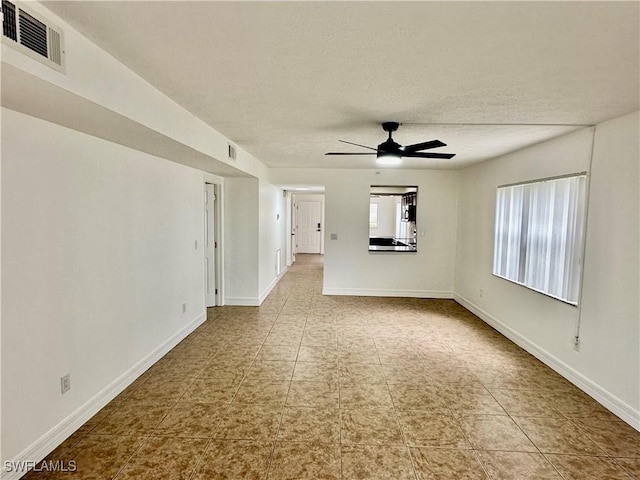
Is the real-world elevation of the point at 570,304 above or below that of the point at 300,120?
below

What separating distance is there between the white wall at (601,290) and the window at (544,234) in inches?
4.3

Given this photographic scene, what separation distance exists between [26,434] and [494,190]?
5.39 metres

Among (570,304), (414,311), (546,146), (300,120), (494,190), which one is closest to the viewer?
(300,120)

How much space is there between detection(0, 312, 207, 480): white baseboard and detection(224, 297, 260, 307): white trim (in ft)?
6.29

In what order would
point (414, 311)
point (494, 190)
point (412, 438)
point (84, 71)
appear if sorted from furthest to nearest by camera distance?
point (414, 311) → point (494, 190) → point (412, 438) → point (84, 71)

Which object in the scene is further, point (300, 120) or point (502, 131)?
point (502, 131)

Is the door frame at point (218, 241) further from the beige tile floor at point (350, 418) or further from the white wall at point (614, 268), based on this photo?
the white wall at point (614, 268)

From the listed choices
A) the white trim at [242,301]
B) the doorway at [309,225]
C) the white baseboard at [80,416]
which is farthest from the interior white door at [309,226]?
the white baseboard at [80,416]

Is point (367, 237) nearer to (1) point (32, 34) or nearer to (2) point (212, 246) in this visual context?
(2) point (212, 246)

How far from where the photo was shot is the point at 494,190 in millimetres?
4953

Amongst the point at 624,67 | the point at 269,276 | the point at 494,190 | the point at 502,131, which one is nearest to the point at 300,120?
the point at 502,131

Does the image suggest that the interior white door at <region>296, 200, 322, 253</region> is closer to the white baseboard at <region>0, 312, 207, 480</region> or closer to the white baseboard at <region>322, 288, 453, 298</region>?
the white baseboard at <region>322, 288, 453, 298</region>

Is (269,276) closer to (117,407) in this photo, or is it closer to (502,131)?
(117,407)

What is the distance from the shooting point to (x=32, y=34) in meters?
1.43
